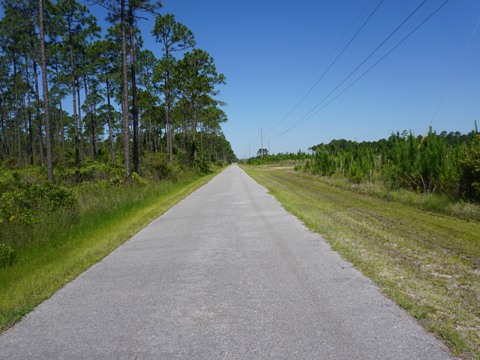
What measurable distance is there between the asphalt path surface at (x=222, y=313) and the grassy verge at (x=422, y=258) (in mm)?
236

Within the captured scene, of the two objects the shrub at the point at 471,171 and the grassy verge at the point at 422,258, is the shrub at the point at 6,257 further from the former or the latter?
the shrub at the point at 471,171

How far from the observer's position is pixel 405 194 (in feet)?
43.8

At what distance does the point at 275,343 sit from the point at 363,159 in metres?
19.6

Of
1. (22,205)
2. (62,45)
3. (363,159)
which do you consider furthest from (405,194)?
(62,45)

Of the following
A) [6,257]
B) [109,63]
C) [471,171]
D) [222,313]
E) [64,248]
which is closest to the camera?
[222,313]

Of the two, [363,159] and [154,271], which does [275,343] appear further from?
[363,159]

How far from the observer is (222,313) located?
354 cm

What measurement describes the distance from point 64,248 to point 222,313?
4630 millimetres

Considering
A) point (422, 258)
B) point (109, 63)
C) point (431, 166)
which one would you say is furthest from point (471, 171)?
point (109, 63)

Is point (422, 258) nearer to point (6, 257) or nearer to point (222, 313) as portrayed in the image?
point (222, 313)

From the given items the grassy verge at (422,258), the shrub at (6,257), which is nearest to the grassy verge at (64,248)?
the shrub at (6,257)

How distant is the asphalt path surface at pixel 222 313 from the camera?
2854 millimetres

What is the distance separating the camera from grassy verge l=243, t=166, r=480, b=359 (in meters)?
3.24

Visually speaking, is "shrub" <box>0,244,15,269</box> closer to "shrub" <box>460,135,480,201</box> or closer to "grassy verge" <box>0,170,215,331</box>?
"grassy verge" <box>0,170,215,331</box>
